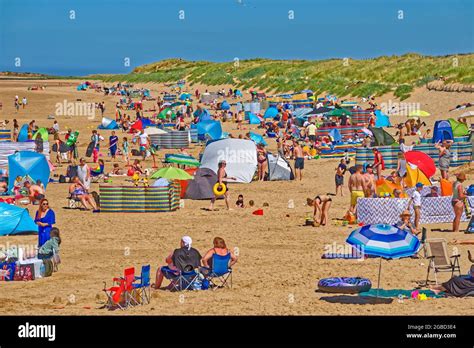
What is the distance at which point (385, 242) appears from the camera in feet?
40.0

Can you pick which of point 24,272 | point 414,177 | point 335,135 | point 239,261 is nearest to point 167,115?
point 335,135

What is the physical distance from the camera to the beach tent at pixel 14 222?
17469 millimetres

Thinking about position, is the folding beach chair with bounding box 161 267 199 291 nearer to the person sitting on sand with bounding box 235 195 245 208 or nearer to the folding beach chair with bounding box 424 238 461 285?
the folding beach chair with bounding box 424 238 461 285

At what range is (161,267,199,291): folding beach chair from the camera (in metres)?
13.2

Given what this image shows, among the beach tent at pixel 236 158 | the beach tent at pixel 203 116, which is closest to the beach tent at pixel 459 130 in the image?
the beach tent at pixel 236 158

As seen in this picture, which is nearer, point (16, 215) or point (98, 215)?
point (16, 215)

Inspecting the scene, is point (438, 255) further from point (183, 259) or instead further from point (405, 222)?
point (183, 259)

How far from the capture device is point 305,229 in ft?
59.5

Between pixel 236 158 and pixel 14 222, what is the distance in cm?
813
